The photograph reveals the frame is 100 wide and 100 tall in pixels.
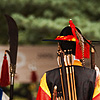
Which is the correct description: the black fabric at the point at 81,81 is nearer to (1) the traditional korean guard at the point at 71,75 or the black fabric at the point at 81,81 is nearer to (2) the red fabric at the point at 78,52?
(1) the traditional korean guard at the point at 71,75

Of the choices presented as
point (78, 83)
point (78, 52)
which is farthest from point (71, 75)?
point (78, 52)

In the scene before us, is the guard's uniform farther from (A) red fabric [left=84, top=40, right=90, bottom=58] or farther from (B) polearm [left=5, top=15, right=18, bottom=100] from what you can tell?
(B) polearm [left=5, top=15, right=18, bottom=100]

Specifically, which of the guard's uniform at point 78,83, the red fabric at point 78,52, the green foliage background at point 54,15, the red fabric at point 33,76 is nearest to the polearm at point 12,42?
the guard's uniform at point 78,83

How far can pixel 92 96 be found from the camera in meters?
1.75

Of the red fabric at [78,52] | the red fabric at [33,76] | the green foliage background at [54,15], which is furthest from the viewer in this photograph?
the red fabric at [33,76]

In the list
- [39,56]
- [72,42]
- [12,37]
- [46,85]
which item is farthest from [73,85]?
[39,56]

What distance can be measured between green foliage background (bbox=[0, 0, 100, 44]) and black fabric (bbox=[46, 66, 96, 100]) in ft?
6.93

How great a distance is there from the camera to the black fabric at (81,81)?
1748 mm

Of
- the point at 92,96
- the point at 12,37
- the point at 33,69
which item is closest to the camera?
the point at 92,96

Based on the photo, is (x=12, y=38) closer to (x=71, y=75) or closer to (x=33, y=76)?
(x=71, y=75)

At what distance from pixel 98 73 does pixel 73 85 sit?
0.22 m

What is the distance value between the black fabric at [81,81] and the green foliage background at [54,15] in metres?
2.11

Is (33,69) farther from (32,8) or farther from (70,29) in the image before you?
(70,29)

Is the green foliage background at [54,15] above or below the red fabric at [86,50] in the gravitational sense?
above
